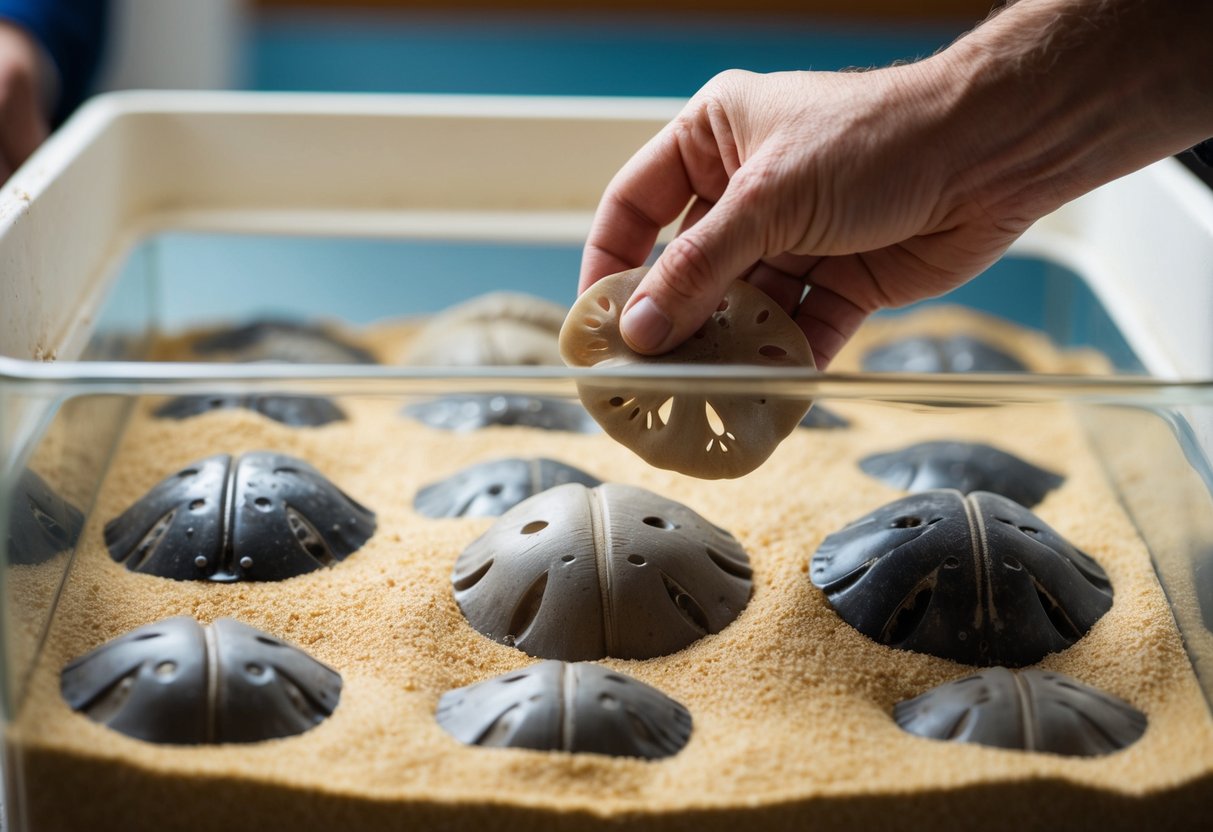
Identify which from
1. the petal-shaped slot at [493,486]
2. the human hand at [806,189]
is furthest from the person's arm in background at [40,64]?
the human hand at [806,189]

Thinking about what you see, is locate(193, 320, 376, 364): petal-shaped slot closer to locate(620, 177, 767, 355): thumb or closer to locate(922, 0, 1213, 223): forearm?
locate(620, 177, 767, 355): thumb

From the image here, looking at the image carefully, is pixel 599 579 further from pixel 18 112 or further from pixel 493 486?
pixel 18 112

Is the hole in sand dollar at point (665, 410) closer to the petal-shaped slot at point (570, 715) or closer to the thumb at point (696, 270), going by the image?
the thumb at point (696, 270)

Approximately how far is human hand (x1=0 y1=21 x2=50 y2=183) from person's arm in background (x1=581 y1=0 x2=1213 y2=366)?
108cm

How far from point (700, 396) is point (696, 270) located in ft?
0.39

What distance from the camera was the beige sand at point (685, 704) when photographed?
860 millimetres

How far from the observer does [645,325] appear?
3.31ft

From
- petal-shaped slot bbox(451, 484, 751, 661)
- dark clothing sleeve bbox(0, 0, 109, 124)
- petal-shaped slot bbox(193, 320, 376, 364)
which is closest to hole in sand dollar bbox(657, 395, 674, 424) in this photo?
petal-shaped slot bbox(451, 484, 751, 661)

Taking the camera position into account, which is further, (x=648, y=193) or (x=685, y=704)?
(x=648, y=193)

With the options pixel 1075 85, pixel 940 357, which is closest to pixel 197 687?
pixel 1075 85

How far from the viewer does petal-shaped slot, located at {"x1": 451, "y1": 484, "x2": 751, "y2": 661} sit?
1040 mm

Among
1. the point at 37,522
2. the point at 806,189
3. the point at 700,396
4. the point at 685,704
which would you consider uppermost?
the point at 806,189

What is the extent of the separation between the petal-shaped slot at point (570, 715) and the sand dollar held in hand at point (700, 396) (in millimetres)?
192

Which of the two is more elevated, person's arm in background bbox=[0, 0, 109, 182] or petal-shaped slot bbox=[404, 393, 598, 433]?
person's arm in background bbox=[0, 0, 109, 182]
